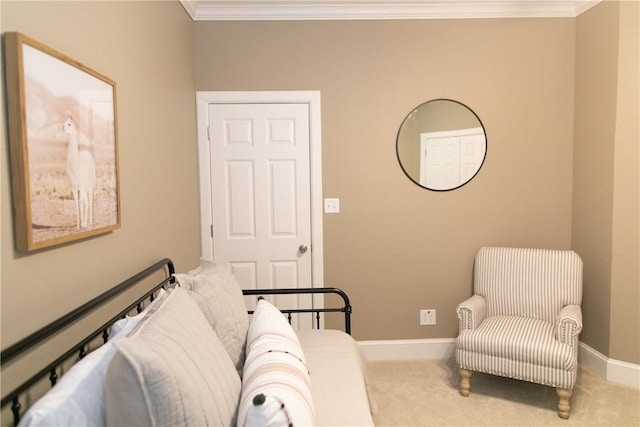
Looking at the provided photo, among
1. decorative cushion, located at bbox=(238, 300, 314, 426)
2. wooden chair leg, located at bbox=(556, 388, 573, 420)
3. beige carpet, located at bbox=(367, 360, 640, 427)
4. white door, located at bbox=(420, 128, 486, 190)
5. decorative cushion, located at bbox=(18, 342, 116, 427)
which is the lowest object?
beige carpet, located at bbox=(367, 360, 640, 427)

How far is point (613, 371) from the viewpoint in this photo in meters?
2.72

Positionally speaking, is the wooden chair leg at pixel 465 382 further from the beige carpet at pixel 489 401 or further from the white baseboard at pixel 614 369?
the white baseboard at pixel 614 369

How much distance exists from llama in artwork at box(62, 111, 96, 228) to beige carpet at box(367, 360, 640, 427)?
6.26 ft

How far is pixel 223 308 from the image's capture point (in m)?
1.60

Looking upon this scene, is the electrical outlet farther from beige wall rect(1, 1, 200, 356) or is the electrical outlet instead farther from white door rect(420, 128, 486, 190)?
beige wall rect(1, 1, 200, 356)

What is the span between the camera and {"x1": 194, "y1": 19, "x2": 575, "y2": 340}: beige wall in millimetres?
2996

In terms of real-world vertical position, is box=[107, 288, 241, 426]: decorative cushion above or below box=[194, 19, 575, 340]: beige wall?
below

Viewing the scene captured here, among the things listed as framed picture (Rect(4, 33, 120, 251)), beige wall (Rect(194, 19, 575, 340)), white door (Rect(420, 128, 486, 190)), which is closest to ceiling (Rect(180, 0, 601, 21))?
beige wall (Rect(194, 19, 575, 340))

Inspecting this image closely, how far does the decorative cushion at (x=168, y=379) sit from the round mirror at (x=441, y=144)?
7.56 ft

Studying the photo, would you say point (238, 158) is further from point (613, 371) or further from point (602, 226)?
point (613, 371)

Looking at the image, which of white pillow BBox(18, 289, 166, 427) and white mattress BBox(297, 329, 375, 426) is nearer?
white pillow BBox(18, 289, 166, 427)

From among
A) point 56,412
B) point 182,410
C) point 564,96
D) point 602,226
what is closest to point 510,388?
point 602,226

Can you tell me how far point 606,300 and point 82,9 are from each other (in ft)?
11.2

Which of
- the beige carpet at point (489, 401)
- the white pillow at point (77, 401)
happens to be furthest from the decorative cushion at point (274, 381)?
the beige carpet at point (489, 401)
